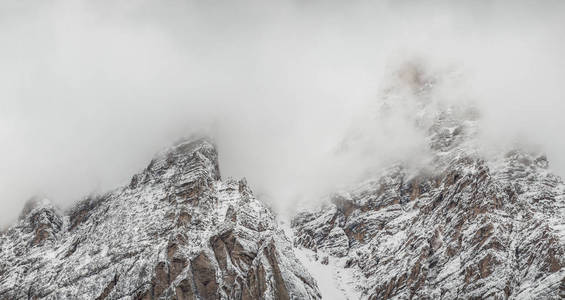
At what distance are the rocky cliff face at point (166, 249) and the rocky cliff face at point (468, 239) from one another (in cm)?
2447

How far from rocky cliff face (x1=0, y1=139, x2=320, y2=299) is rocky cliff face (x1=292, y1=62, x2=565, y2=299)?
24.5 meters

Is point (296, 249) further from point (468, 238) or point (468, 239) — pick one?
point (468, 239)

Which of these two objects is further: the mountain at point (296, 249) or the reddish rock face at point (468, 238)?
the mountain at point (296, 249)

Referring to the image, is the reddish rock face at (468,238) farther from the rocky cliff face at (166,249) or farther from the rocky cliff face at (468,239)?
the rocky cliff face at (166,249)

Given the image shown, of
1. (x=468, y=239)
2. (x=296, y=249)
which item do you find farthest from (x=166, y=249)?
(x=468, y=239)

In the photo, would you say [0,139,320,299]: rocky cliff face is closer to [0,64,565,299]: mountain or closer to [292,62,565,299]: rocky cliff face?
[0,64,565,299]: mountain

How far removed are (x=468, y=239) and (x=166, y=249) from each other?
70079 mm

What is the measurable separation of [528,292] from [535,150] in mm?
76654

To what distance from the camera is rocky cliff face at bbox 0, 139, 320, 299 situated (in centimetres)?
14588

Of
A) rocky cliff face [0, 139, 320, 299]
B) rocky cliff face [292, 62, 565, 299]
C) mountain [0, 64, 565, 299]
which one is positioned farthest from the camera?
rocky cliff face [0, 139, 320, 299]

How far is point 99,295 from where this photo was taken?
150 metres

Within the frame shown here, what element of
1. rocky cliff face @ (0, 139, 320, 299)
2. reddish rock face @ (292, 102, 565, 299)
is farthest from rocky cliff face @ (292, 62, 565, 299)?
rocky cliff face @ (0, 139, 320, 299)

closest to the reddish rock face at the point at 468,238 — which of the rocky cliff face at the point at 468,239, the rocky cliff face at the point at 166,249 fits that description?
the rocky cliff face at the point at 468,239

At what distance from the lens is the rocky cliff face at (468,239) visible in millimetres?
133250
